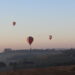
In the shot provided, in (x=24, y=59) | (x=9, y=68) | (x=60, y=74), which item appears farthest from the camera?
(x=24, y=59)

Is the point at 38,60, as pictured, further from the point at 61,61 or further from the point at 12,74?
the point at 12,74

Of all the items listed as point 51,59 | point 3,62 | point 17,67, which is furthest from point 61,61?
point 17,67

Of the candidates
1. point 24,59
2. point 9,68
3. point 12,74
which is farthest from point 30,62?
point 12,74

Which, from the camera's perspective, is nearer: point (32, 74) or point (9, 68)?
point (32, 74)

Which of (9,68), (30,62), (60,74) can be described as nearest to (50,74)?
(60,74)

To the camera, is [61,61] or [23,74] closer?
[23,74]

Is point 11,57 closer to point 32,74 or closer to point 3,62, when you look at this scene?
point 3,62

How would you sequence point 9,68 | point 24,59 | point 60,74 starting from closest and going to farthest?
point 60,74, point 9,68, point 24,59
